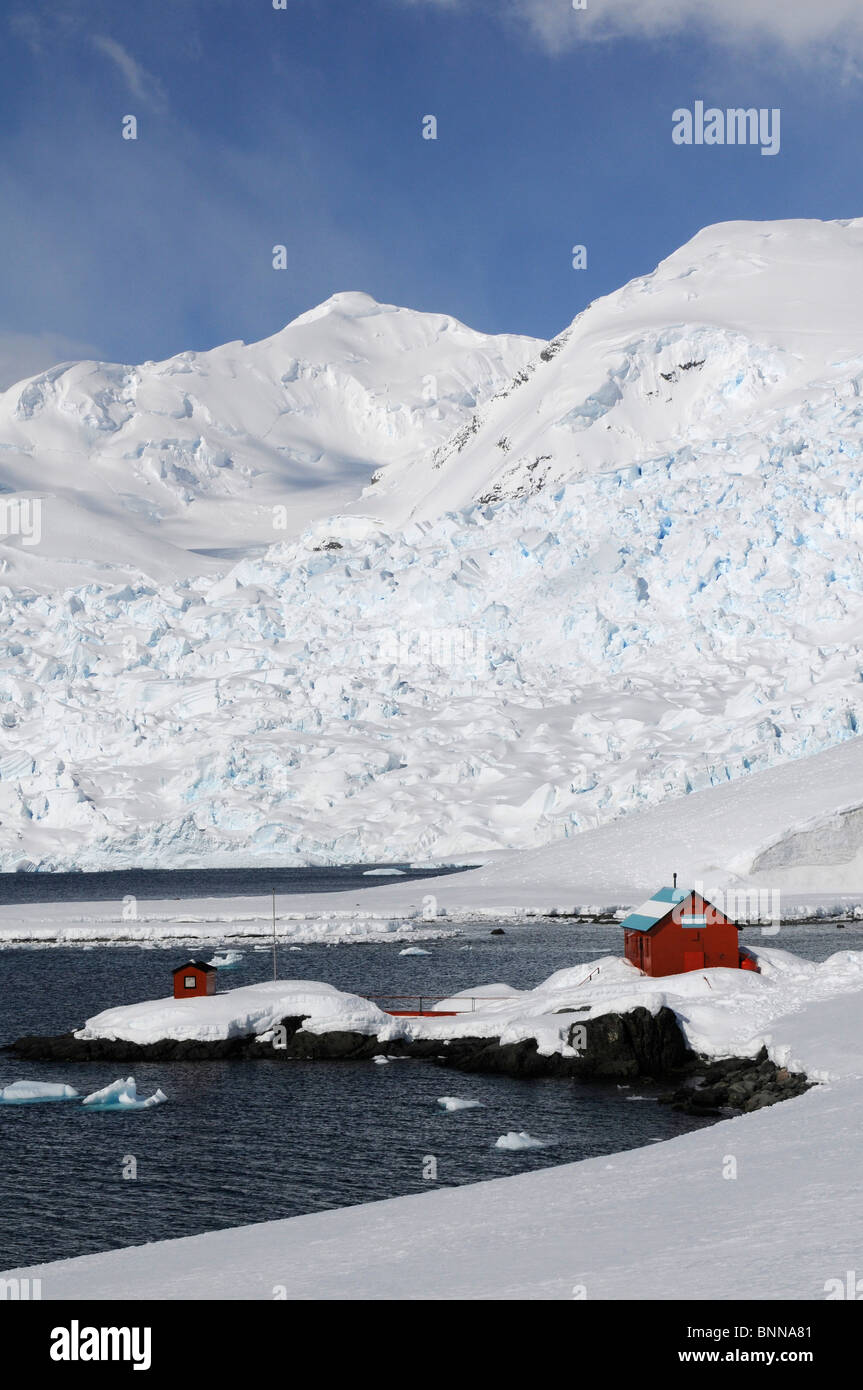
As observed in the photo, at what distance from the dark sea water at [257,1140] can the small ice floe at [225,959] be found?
10.2 meters

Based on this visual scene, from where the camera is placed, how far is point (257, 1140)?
22.2m

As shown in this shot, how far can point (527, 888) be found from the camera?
61.7 m

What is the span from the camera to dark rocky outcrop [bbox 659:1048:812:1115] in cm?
2294

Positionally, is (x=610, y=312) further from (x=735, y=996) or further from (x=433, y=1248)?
(x=433, y=1248)

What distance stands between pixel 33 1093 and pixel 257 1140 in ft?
18.8

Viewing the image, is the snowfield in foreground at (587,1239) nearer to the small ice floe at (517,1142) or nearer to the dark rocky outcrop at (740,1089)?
the small ice floe at (517,1142)

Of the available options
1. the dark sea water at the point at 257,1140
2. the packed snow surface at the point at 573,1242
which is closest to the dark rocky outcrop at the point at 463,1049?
the dark sea water at the point at 257,1140

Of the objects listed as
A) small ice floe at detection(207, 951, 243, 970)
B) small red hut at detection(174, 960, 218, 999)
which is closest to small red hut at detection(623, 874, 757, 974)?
small red hut at detection(174, 960, 218, 999)

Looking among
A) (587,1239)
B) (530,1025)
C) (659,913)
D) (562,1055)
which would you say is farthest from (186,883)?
(587,1239)

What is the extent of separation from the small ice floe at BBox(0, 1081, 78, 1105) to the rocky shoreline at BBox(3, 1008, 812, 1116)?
14.4 feet

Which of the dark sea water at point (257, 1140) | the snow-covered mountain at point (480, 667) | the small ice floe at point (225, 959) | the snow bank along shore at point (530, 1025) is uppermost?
the snow-covered mountain at point (480, 667)

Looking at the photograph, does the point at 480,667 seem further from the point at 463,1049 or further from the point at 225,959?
the point at 463,1049

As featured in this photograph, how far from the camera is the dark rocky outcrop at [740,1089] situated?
2294 centimetres
